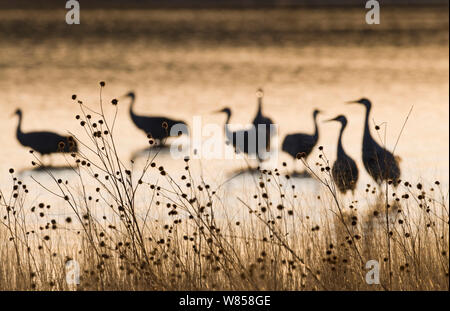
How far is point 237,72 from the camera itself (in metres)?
26.5

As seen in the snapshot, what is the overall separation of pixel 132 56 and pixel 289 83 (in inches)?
366

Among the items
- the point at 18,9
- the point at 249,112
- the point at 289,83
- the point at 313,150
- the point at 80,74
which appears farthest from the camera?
the point at 18,9

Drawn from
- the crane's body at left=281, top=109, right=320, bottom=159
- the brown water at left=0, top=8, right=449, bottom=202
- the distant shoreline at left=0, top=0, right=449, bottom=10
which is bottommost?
the crane's body at left=281, top=109, right=320, bottom=159

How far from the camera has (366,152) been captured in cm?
1069

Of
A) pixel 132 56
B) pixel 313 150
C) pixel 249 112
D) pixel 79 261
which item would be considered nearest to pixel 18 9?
pixel 132 56

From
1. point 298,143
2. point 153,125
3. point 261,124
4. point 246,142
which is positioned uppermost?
point 153,125

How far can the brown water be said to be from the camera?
13.9 m

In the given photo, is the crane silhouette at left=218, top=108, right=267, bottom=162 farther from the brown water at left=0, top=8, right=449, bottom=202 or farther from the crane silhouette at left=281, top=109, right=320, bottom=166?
the brown water at left=0, top=8, right=449, bottom=202

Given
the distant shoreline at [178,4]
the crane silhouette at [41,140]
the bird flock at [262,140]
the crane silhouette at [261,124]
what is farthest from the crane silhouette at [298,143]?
the distant shoreline at [178,4]

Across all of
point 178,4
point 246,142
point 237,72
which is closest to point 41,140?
point 246,142

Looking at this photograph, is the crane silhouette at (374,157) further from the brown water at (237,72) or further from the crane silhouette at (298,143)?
the crane silhouette at (298,143)

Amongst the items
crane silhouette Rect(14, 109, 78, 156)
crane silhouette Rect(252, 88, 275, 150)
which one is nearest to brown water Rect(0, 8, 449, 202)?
crane silhouette Rect(14, 109, 78, 156)

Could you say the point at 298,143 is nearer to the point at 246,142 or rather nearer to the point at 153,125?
the point at 246,142
